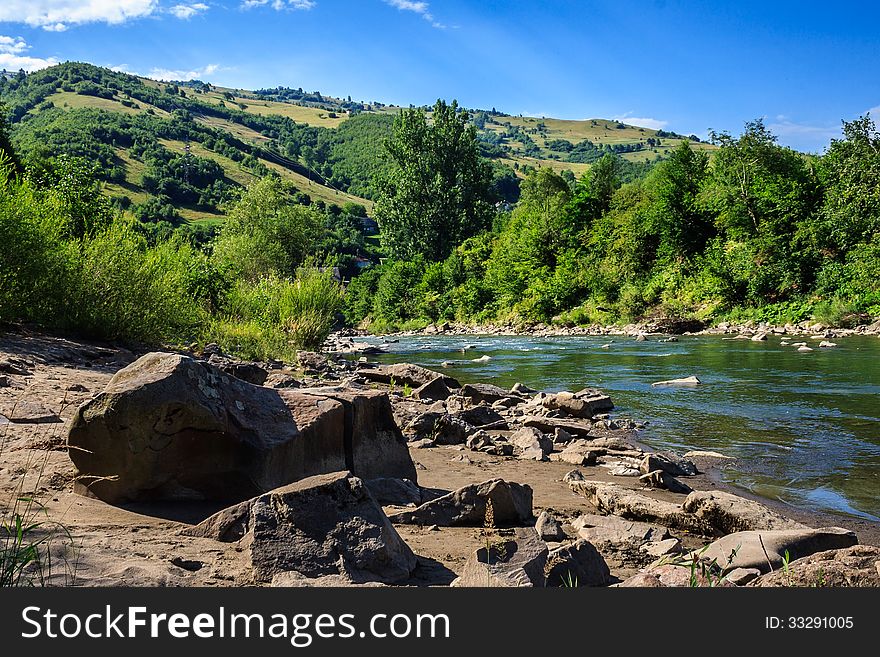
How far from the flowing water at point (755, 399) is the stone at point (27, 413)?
7707 mm

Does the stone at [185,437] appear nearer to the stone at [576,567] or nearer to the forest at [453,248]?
the stone at [576,567]

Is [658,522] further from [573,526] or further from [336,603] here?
[336,603]

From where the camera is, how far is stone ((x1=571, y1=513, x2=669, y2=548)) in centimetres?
568

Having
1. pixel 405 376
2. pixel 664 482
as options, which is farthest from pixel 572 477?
pixel 405 376

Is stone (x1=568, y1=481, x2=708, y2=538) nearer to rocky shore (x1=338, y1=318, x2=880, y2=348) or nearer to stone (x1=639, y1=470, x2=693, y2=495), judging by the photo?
stone (x1=639, y1=470, x2=693, y2=495)

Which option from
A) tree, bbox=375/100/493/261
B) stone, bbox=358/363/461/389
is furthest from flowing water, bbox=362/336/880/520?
tree, bbox=375/100/493/261

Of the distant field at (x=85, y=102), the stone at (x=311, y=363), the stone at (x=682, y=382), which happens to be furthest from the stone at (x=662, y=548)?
the distant field at (x=85, y=102)

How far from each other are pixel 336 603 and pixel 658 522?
429cm

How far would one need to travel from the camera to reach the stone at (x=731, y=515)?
19.9 feet

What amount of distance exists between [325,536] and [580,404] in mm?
9820

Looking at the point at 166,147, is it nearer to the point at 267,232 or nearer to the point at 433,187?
the point at 433,187

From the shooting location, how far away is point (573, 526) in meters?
6.19

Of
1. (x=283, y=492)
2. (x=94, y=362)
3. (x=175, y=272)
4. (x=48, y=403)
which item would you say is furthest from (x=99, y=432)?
(x=175, y=272)

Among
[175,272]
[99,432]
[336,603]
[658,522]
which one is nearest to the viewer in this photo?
[336,603]
